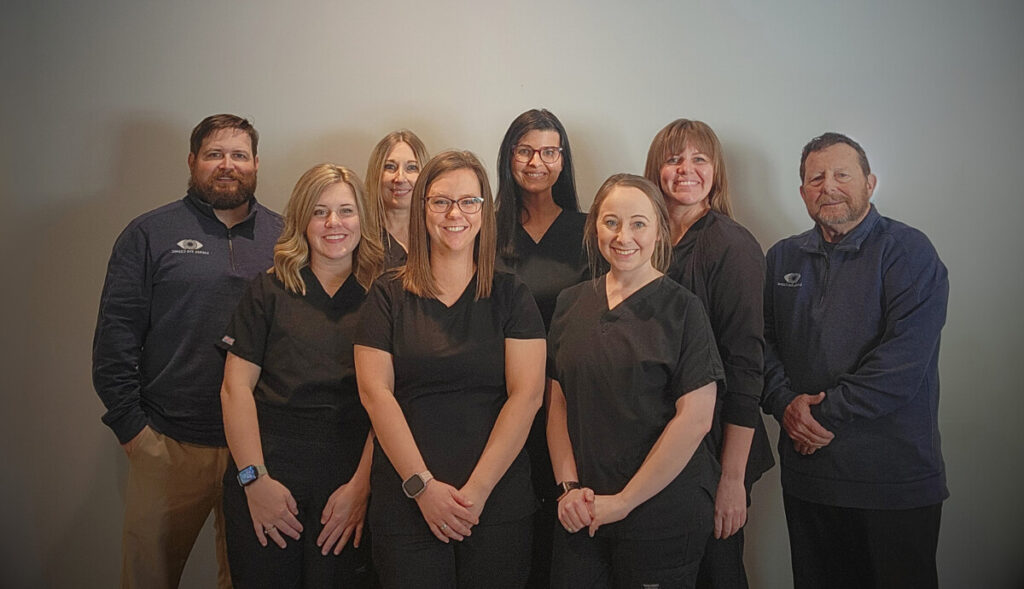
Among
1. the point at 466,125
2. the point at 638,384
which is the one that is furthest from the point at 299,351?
the point at 466,125

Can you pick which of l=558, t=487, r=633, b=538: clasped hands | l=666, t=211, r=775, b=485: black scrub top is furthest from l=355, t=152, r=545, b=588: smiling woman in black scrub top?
l=666, t=211, r=775, b=485: black scrub top

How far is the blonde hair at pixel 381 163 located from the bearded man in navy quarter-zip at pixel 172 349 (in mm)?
384

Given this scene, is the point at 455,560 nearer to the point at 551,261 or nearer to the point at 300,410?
the point at 300,410

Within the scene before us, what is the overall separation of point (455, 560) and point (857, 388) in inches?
50.6

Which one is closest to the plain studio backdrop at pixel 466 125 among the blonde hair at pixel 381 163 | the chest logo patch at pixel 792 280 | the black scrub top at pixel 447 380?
the blonde hair at pixel 381 163

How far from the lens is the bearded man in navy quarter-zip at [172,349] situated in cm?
250

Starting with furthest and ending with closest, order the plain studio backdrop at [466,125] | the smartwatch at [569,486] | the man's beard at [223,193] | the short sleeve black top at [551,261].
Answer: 1. the plain studio backdrop at [466,125]
2. the man's beard at [223,193]
3. the short sleeve black top at [551,261]
4. the smartwatch at [569,486]

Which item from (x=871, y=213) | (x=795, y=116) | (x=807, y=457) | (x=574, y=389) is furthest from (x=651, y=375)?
(x=795, y=116)

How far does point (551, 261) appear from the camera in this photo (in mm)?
2477

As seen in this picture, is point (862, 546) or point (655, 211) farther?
point (862, 546)

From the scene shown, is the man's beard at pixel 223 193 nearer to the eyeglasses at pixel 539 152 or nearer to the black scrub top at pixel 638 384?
the eyeglasses at pixel 539 152

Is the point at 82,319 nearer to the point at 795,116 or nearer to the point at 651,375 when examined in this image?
the point at 651,375

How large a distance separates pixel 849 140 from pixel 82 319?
2.90 meters

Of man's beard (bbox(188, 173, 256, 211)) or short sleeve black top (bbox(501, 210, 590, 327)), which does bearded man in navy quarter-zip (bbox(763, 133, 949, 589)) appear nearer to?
short sleeve black top (bbox(501, 210, 590, 327))
